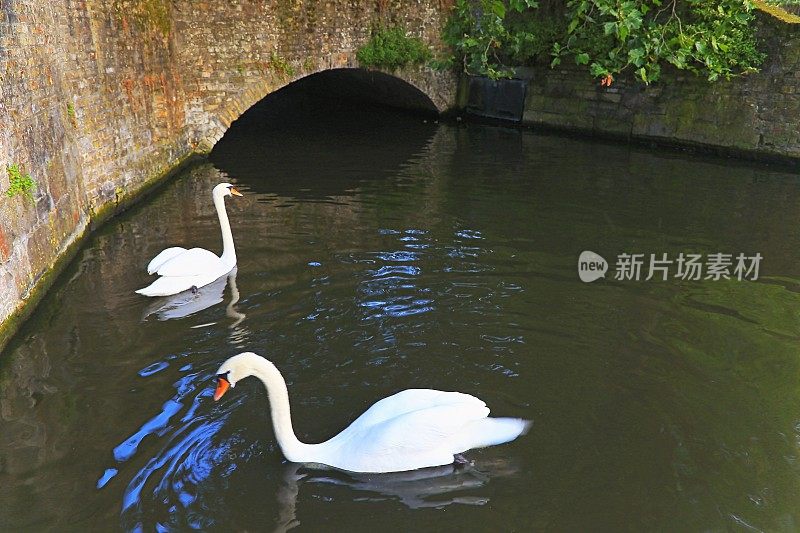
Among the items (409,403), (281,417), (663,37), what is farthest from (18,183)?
(663,37)

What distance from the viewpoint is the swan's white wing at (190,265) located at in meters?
5.99

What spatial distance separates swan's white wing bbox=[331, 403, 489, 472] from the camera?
3500 millimetres

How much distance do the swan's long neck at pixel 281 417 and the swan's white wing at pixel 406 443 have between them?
18cm

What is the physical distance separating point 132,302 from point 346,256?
1999 millimetres

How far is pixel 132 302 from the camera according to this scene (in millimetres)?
5926

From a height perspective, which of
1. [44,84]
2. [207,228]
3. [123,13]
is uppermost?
[123,13]

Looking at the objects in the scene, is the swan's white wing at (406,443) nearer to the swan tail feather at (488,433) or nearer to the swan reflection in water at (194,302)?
the swan tail feather at (488,433)

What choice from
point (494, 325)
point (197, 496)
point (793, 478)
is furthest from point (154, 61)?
point (793, 478)

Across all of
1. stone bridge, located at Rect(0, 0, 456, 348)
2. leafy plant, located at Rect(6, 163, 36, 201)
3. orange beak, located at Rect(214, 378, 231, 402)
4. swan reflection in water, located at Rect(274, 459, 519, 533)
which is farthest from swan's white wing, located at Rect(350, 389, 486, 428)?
leafy plant, located at Rect(6, 163, 36, 201)

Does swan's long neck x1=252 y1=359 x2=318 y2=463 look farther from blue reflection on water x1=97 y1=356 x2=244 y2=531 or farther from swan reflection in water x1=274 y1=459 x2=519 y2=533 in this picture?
blue reflection on water x1=97 y1=356 x2=244 y2=531

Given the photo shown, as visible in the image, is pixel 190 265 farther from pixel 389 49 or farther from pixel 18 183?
pixel 389 49

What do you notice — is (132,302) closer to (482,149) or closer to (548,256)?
(548,256)

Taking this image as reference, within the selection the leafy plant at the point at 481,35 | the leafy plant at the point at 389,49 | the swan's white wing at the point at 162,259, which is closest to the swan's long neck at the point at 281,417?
the swan's white wing at the point at 162,259

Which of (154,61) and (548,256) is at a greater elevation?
(154,61)
